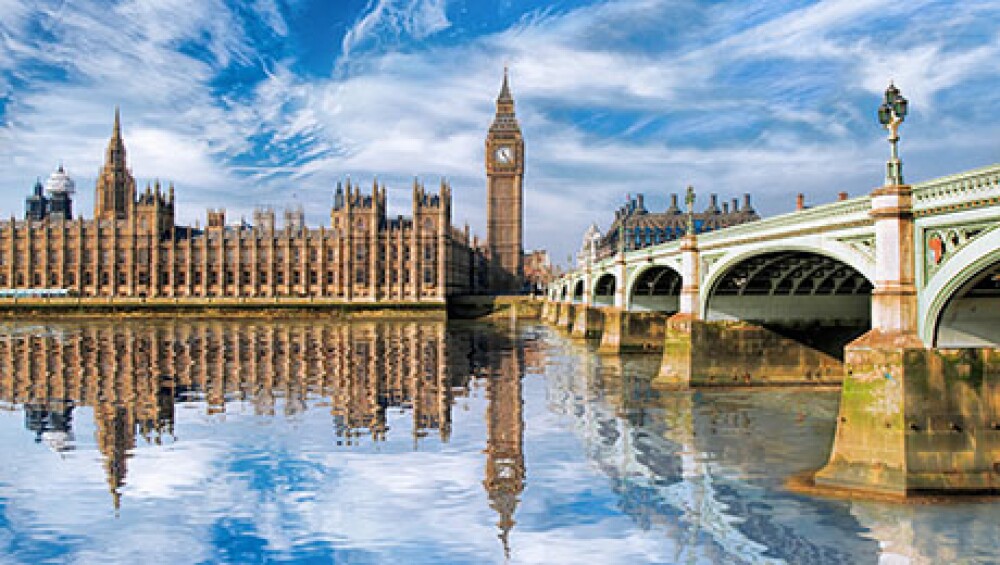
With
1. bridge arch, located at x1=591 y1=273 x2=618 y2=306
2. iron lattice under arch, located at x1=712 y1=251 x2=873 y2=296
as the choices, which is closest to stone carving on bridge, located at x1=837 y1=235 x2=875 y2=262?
iron lattice under arch, located at x1=712 y1=251 x2=873 y2=296

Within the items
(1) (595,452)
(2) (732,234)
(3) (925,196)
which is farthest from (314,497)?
(2) (732,234)

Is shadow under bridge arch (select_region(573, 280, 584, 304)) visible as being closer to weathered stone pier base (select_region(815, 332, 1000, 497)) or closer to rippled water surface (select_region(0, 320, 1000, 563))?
rippled water surface (select_region(0, 320, 1000, 563))

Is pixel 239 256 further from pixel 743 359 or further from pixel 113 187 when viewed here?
pixel 743 359

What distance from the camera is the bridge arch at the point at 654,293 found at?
51438 millimetres

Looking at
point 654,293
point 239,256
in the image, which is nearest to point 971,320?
point 654,293

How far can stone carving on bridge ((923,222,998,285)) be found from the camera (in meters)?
16.9

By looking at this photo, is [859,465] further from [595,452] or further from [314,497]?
[314,497]

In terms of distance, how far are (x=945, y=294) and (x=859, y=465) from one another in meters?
→ 4.14

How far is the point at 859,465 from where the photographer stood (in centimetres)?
1805

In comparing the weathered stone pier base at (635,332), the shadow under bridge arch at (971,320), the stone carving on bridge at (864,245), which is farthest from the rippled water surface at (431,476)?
the weathered stone pier base at (635,332)

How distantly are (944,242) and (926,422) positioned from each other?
3967 mm

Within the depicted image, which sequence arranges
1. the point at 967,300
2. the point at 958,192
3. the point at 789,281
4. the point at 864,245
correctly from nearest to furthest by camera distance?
1. the point at 958,192
2. the point at 967,300
3. the point at 864,245
4. the point at 789,281

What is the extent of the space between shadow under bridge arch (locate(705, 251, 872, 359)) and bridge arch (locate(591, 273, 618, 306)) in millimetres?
31334

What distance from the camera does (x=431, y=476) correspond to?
2031 cm
